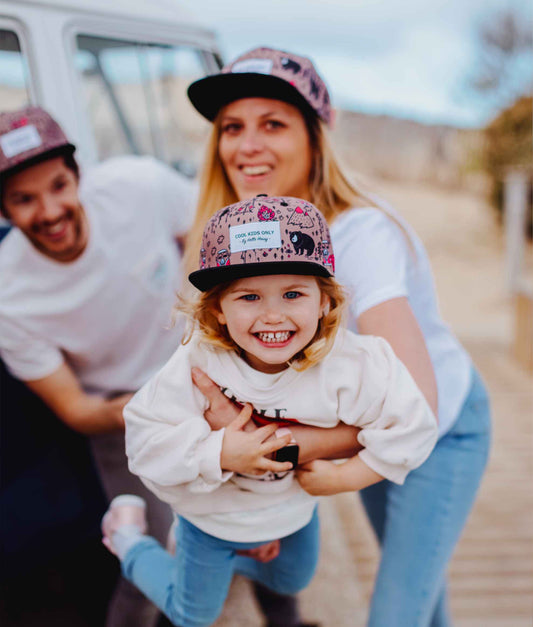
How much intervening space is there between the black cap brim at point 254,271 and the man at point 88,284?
36.0 inches

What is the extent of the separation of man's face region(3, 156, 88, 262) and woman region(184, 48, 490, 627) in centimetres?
50

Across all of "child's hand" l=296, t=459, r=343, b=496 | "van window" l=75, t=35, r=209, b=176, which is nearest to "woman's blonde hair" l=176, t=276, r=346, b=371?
"child's hand" l=296, t=459, r=343, b=496

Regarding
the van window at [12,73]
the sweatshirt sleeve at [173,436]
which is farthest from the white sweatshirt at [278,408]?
the van window at [12,73]

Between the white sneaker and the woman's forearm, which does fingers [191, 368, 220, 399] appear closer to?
the woman's forearm

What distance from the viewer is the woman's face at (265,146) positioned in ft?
5.88

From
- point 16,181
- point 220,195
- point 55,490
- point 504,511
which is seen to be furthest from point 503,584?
point 16,181

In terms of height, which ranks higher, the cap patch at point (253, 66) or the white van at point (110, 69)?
the white van at point (110, 69)

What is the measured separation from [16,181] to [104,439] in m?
0.91

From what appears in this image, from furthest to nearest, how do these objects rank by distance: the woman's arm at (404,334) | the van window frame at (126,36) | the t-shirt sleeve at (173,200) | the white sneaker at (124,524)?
the van window frame at (126,36), the t-shirt sleeve at (173,200), the white sneaker at (124,524), the woman's arm at (404,334)

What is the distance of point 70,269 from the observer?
2338 mm

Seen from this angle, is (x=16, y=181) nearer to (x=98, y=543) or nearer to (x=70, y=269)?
(x=70, y=269)

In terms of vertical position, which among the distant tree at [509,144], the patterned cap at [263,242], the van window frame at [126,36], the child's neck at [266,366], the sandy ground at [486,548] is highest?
the distant tree at [509,144]

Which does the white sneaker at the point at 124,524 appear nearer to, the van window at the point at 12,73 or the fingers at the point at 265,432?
the fingers at the point at 265,432

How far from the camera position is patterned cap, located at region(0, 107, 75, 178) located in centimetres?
202
